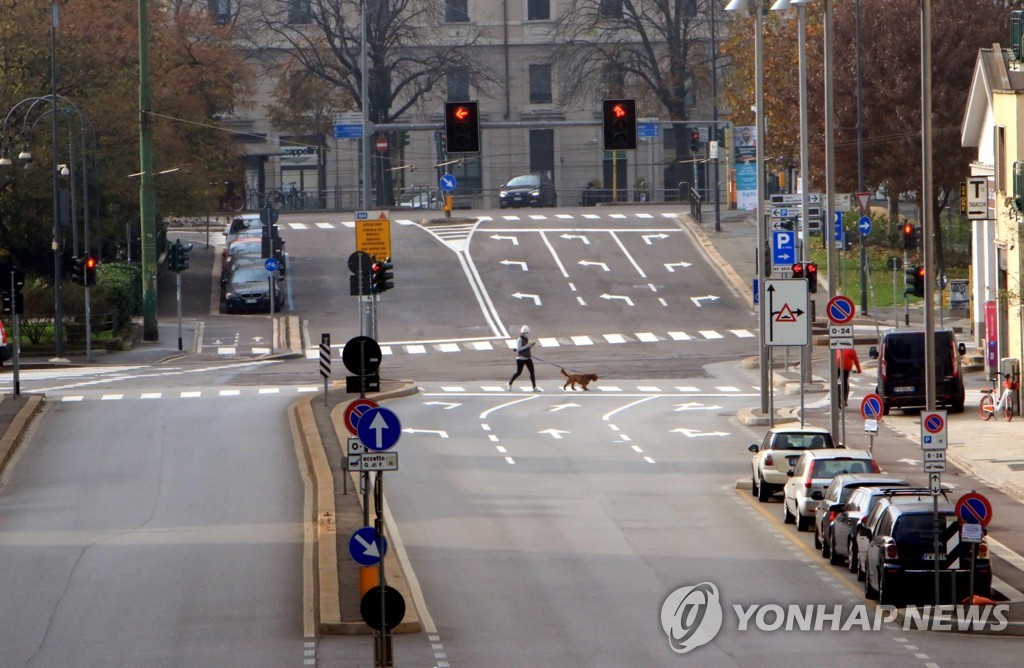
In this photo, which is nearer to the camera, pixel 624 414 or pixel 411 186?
pixel 624 414

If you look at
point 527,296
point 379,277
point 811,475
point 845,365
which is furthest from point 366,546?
point 527,296

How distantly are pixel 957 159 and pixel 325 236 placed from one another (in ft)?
96.4

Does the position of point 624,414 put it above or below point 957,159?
below

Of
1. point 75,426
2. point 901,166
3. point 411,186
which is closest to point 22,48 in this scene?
point 75,426

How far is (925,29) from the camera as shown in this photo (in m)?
26.4

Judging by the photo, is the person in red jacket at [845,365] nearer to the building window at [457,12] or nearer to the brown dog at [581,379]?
the brown dog at [581,379]

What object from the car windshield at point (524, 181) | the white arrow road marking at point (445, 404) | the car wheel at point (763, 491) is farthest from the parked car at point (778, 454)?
the car windshield at point (524, 181)

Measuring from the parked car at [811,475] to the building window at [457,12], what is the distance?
78705 mm

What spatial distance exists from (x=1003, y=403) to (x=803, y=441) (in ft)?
34.9

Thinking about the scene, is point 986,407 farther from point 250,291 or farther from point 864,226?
point 250,291

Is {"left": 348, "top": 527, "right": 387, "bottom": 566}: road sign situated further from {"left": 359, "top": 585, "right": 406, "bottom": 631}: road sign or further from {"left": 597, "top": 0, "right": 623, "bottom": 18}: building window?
{"left": 597, "top": 0, "right": 623, "bottom": 18}: building window

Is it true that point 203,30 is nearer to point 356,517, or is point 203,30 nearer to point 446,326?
point 446,326

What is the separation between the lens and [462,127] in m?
27.0

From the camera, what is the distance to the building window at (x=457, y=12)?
100562 mm
